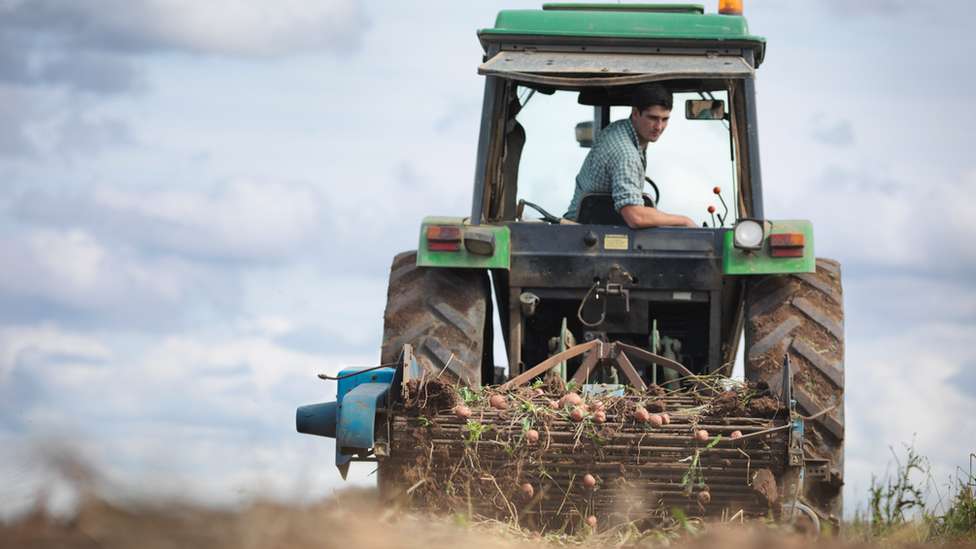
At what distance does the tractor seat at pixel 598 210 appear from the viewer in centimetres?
544

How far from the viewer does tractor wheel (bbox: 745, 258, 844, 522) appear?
4.49 meters

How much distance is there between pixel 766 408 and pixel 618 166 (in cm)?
183

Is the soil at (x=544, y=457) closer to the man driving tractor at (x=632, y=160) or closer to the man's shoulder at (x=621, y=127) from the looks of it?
the man driving tractor at (x=632, y=160)

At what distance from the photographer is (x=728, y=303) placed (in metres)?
5.26

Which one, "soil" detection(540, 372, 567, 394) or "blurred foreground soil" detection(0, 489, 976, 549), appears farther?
"soil" detection(540, 372, 567, 394)

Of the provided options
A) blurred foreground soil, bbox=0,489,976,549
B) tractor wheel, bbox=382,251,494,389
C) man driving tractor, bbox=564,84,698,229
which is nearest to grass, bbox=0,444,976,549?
blurred foreground soil, bbox=0,489,976,549

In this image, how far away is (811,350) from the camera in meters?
4.69

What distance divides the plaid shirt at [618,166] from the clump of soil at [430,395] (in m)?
1.70

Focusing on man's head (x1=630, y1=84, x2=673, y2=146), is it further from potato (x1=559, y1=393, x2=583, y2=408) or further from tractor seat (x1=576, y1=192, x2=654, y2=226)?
potato (x1=559, y1=393, x2=583, y2=408)

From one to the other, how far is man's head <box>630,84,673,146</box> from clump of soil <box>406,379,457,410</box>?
2.24m

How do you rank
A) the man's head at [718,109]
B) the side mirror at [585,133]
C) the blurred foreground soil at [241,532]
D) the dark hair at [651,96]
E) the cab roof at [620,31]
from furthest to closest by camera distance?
the side mirror at [585,133] → the man's head at [718,109] → the dark hair at [651,96] → the cab roof at [620,31] → the blurred foreground soil at [241,532]

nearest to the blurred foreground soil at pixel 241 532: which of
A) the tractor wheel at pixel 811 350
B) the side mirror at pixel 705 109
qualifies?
the tractor wheel at pixel 811 350

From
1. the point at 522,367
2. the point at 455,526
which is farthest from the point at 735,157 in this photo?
the point at 455,526

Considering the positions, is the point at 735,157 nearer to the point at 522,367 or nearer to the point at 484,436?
the point at 522,367
